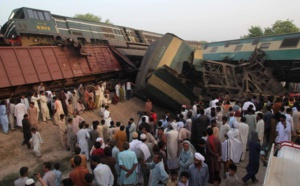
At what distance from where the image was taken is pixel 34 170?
712cm

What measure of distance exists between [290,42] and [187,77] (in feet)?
26.7

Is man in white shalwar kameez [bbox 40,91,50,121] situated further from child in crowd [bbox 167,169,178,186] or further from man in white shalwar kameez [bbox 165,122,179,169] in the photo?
child in crowd [bbox 167,169,178,186]

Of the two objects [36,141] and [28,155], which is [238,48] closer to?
[36,141]

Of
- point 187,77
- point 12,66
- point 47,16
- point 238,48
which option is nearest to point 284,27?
point 238,48

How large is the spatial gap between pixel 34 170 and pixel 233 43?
18647mm

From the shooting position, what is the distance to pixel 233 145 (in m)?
6.27

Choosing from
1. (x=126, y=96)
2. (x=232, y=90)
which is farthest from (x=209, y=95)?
(x=126, y=96)

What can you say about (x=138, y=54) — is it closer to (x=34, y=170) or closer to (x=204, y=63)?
(x=204, y=63)

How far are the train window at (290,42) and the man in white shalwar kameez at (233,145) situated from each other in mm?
12132

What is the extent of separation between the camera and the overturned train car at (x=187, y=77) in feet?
38.7

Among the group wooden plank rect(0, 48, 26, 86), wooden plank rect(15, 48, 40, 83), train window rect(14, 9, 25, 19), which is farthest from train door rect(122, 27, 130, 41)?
wooden plank rect(0, 48, 26, 86)

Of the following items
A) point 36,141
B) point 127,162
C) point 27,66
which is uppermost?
point 27,66

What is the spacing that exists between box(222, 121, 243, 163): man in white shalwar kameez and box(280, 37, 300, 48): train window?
39.8 ft

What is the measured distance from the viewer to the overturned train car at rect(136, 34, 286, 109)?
38.7 ft
